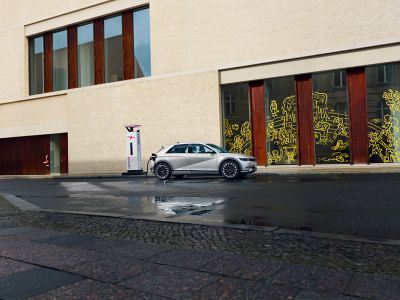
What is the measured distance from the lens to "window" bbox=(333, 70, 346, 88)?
1853 centimetres

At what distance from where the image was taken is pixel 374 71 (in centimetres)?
1795

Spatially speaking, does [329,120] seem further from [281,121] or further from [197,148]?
[197,148]

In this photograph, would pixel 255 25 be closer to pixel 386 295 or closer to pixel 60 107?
pixel 60 107

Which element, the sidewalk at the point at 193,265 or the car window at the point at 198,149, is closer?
the sidewalk at the point at 193,265

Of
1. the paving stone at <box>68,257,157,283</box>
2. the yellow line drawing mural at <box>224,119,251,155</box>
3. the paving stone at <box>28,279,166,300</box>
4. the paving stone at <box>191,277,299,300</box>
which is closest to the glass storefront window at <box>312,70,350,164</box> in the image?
the yellow line drawing mural at <box>224,119,251,155</box>

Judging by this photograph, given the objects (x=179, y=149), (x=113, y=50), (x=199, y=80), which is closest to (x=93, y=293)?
(x=179, y=149)

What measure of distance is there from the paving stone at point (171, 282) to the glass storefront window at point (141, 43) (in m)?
20.5

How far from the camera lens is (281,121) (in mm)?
19844

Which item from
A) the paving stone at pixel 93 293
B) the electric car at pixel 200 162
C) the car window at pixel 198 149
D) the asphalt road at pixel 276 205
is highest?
the car window at pixel 198 149

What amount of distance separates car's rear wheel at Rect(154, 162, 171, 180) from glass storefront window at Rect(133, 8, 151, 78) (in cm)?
855

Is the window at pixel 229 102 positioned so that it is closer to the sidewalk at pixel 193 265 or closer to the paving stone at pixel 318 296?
the sidewalk at pixel 193 265

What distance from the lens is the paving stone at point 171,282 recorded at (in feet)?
11.4

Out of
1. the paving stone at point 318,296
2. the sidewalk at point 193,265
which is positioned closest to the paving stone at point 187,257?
the sidewalk at point 193,265

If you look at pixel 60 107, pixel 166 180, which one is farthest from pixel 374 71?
pixel 60 107
